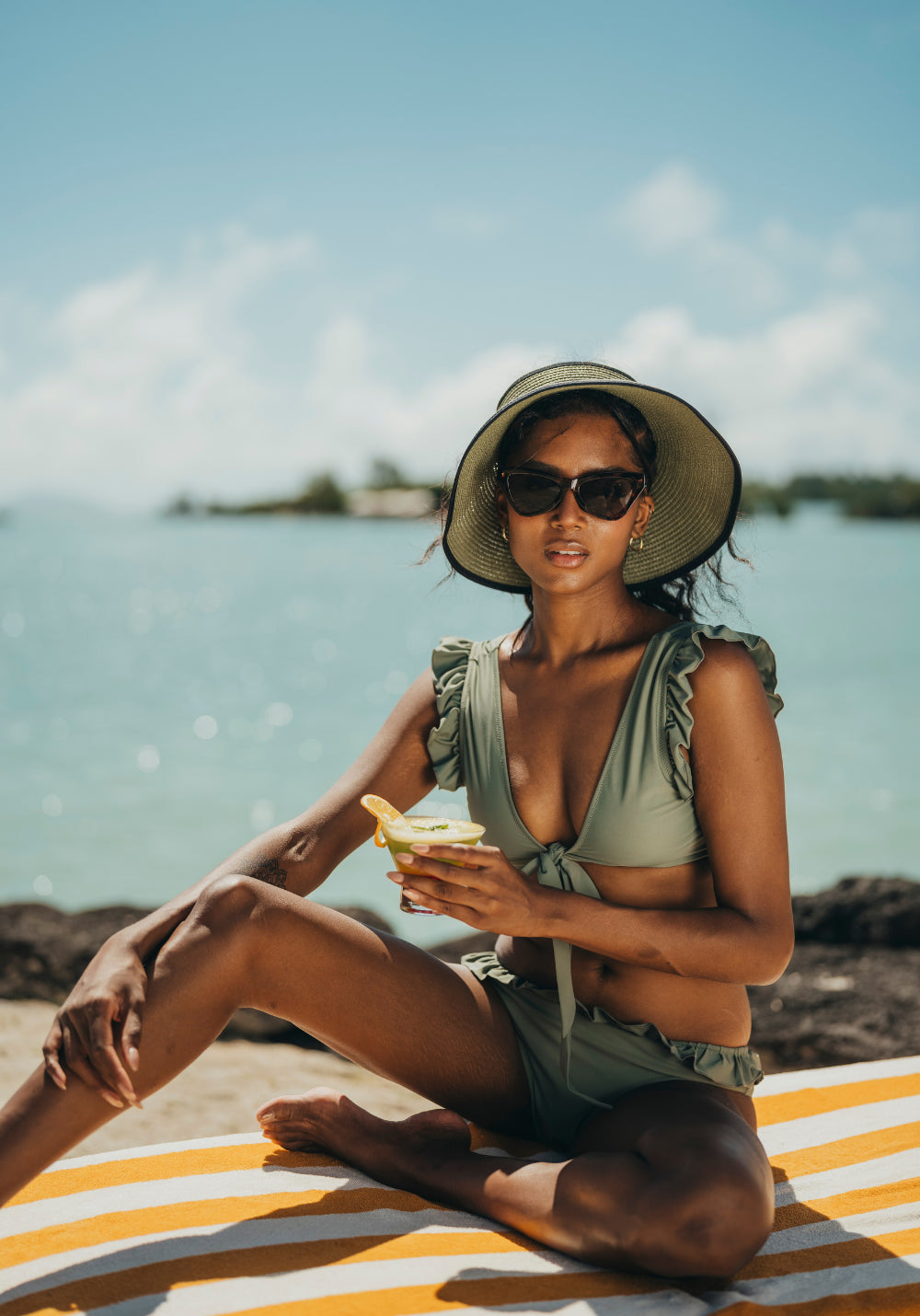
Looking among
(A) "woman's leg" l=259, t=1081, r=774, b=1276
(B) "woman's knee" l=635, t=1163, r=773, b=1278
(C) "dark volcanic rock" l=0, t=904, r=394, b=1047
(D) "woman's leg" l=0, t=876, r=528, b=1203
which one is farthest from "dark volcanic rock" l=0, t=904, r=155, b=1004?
(B) "woman's knee" l=635, t=1163, r=773, b=1278

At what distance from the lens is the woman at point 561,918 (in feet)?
7.66

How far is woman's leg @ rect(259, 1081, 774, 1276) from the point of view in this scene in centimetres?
225

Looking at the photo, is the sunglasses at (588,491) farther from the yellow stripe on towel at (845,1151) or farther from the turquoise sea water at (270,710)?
the yellow stripe on towel at (845,1151)

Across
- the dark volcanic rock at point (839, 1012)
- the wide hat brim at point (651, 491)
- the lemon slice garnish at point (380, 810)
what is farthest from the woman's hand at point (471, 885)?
the dark volcanic rock at point (839, 1012)

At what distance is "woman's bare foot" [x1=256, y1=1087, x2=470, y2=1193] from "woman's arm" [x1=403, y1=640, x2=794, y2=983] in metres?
0.69

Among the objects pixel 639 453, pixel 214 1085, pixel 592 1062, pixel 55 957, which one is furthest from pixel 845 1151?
pixel 55 957

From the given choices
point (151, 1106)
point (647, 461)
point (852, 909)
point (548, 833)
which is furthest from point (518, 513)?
point (852, 909)

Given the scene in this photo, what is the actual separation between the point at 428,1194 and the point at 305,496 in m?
67.2

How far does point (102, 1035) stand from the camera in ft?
7.48

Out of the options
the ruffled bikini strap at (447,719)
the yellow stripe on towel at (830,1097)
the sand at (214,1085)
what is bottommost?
the sand at (214,1085)

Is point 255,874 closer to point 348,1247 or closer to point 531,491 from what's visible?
point 348,1247

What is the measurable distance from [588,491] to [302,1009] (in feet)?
4.63

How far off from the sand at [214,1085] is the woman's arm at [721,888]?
2.34 m

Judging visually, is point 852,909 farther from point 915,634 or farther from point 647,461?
point 915,634
